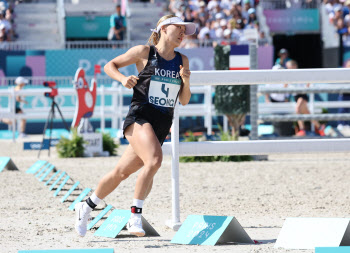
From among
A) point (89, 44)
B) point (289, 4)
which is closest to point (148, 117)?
point (89, 44)

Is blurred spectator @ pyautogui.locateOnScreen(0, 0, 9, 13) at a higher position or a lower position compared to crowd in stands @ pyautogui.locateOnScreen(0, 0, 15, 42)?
higher

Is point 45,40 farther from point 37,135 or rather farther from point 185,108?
point 185,108

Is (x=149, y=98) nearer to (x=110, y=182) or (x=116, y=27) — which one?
(x=110, y=182)

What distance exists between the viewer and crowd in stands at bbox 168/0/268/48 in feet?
76.4

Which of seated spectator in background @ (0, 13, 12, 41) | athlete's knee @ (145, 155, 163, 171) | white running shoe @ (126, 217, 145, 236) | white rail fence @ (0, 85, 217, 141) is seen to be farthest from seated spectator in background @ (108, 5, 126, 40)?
white running shoe @ (126, 217, 145, 236)

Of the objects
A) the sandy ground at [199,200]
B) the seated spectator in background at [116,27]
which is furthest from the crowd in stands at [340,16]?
the sandy ground at [199,200]

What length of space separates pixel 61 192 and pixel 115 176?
3368mm

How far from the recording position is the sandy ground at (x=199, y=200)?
5480 mm

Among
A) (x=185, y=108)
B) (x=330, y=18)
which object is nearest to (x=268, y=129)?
(x=185, y=108)

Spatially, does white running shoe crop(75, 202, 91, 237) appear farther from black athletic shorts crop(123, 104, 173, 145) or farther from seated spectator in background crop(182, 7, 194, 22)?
seated spectator in background crop(182, 7, 194, 22)

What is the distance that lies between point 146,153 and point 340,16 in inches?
822

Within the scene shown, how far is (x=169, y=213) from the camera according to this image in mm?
7156

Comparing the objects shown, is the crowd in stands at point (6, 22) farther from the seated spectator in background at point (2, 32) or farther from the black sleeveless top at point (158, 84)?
the black sleeveless top at point (158, 84)

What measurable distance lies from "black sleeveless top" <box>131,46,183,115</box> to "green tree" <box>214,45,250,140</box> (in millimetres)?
8275
